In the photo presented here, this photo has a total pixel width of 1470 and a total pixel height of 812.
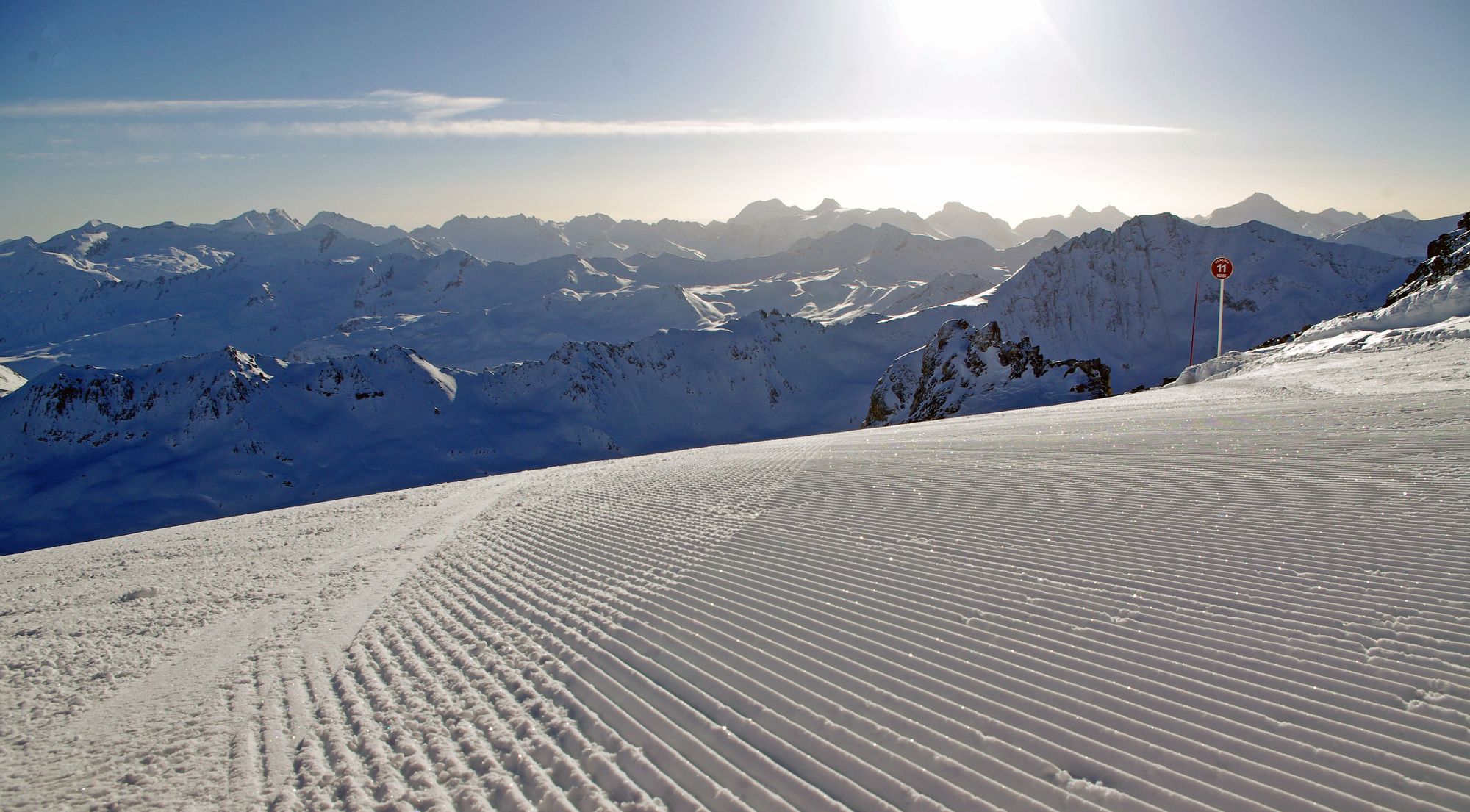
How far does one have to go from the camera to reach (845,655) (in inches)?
191

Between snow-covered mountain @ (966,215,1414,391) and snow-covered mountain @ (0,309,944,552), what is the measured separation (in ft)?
74.7

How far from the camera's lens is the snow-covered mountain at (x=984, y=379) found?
3167 centimetres

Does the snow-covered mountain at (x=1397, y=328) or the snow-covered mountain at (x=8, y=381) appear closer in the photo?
the snow-covered mountain at (x=1397, y=328)

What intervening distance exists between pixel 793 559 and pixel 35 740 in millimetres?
5990

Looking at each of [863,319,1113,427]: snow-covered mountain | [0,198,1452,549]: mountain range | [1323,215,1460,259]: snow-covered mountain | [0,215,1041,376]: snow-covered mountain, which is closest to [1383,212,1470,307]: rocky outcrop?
[863,319,1113,427]: snow-covered mountain

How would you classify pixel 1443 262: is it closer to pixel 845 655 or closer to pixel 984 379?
pixel 984 379

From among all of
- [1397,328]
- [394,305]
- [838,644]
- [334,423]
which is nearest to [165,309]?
[394,305]

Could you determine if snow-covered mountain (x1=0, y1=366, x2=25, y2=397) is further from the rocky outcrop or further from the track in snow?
the rocky outcrop

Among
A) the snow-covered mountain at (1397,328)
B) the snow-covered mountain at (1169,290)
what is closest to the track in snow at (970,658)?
the snow-covered mountain at (1397,328)

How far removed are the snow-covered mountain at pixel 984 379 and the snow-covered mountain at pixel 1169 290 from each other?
31727mm

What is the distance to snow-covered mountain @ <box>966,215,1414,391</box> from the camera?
7175cm

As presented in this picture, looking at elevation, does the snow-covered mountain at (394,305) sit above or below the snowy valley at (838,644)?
above

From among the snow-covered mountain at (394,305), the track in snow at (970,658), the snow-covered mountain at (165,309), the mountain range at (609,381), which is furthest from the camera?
the snow-covered mountain at (165,309)

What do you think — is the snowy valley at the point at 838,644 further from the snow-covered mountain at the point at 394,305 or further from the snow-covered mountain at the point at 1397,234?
the snow-covered mountain at the point at 1397,234
